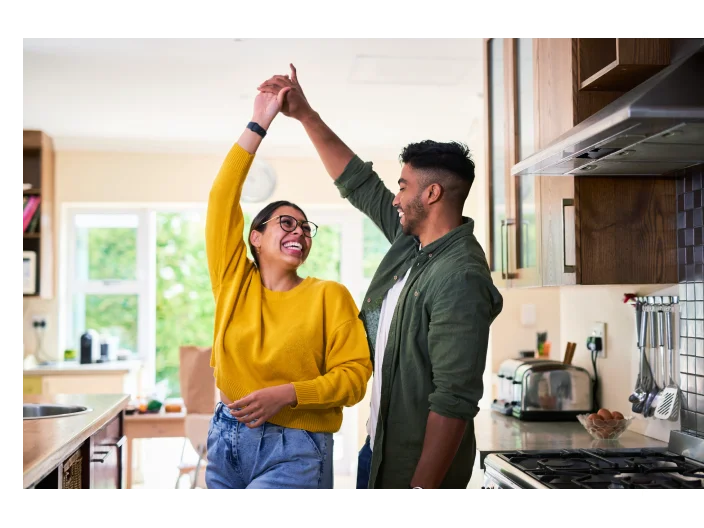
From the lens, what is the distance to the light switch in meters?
3.95

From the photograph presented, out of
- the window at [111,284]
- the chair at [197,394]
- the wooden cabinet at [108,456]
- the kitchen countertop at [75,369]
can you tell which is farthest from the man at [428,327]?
the window at [111,284]

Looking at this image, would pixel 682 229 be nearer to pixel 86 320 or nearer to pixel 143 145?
pixel 143 145

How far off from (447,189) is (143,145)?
3.63 metres

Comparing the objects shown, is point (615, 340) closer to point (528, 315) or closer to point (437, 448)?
point (437, 448)

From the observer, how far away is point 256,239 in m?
1.68

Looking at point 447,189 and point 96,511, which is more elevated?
point 447,189

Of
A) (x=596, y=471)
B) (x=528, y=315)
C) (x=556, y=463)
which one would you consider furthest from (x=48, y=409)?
(x=528, y=315)

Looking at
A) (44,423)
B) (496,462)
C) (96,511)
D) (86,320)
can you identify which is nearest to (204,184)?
(86,320)

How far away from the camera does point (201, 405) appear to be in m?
3.82

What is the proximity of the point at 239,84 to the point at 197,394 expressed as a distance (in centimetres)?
151

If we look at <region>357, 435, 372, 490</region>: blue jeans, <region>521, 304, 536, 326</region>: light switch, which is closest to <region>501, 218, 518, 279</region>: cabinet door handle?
<region>357, 435, 372, 490</region>: blue jeans

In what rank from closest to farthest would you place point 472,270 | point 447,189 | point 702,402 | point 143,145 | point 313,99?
point 472,270 → point 447,189 → point 702,402 → point 313,99 → point 143,145

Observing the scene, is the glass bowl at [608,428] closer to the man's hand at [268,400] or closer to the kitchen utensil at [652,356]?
the kitchen utensil at [652,356]
